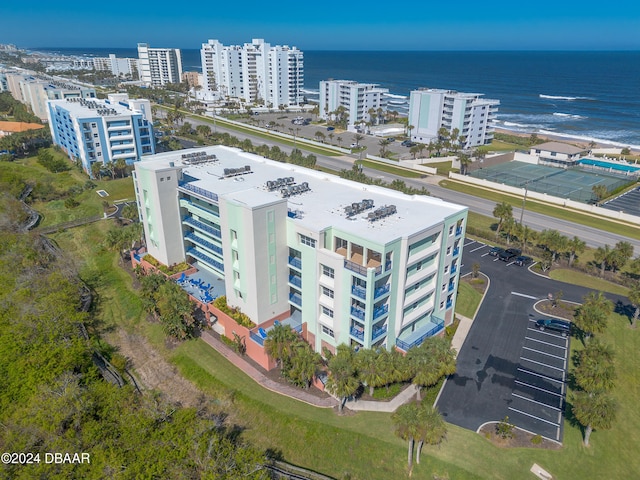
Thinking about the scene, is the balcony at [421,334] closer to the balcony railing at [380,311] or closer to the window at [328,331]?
the balcony railing at [380,311]

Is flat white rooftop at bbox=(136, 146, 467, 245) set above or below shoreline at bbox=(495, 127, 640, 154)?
above

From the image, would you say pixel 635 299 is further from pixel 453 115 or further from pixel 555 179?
pixel 453 115

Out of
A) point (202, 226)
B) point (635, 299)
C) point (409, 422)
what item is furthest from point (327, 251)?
point (635, 299)

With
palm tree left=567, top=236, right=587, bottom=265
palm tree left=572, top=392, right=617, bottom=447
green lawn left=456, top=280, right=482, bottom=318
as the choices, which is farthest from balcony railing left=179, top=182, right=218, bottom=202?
palm tree left=567, top=236, right=587, bottom=265

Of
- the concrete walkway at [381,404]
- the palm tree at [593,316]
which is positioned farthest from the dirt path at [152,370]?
the palm tree at [593,316]

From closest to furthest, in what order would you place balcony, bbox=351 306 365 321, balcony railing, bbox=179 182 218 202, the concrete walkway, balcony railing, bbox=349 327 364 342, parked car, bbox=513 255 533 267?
the concrete walkway
balcony, bbox=351 306 365 321
balcony railing, bbox=349 327 364 342
balcony railing, bbox=179 182 218 202
parked car, bbox=513 255 533 267

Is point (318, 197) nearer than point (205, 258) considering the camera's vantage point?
Yes

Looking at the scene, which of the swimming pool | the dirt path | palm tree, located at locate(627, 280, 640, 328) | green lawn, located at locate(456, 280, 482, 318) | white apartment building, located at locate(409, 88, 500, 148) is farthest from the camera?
white apartment building, located at locate(409, 88, 500, 148)

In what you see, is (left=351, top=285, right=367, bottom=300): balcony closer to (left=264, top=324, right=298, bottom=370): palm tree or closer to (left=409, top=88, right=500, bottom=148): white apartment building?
(left=264, top=324, right=298, bottom=370): palm tree
